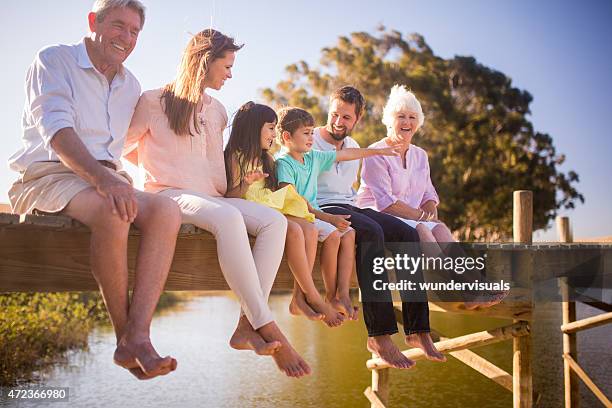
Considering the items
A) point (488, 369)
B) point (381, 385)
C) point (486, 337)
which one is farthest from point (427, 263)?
point (381, 385)

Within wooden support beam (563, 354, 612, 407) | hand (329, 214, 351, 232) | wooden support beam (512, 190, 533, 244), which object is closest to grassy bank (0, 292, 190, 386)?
wooden support beam (563, 354, 612, 407)

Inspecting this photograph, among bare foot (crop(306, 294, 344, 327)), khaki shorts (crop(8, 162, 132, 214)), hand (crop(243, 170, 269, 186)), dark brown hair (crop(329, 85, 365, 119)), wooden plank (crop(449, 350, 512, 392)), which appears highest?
dark brown hair (crop(329, 85, 365, 119))

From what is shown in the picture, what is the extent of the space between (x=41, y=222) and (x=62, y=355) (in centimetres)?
1223

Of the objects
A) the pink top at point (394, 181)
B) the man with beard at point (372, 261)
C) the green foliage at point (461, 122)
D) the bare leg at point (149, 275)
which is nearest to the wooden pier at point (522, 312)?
the pink top at point (394, 181)

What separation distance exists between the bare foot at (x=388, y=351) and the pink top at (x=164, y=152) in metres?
1.15

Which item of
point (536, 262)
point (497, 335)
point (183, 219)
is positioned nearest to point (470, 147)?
point (497, 335)

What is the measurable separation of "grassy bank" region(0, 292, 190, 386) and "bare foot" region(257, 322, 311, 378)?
9.70m

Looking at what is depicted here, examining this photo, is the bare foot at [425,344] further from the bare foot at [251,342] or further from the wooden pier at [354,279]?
the bare foot at [251,342]

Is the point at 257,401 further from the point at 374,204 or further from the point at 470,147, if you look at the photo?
the point at 470,147

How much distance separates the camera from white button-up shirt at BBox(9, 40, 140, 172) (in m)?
2.76

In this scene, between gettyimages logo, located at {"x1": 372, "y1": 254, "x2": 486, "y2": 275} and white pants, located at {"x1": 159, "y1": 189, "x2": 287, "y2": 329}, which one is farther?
gettyimages logo, located at {"x1": 372, "y1": 254, "x2": 486, "y2": 275}

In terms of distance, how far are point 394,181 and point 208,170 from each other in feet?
4.86

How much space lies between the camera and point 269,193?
3.56 meters

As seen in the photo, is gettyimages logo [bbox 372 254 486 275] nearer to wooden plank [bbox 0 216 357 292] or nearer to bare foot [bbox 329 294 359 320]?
bare foot [bbox 329 294 359 320]
